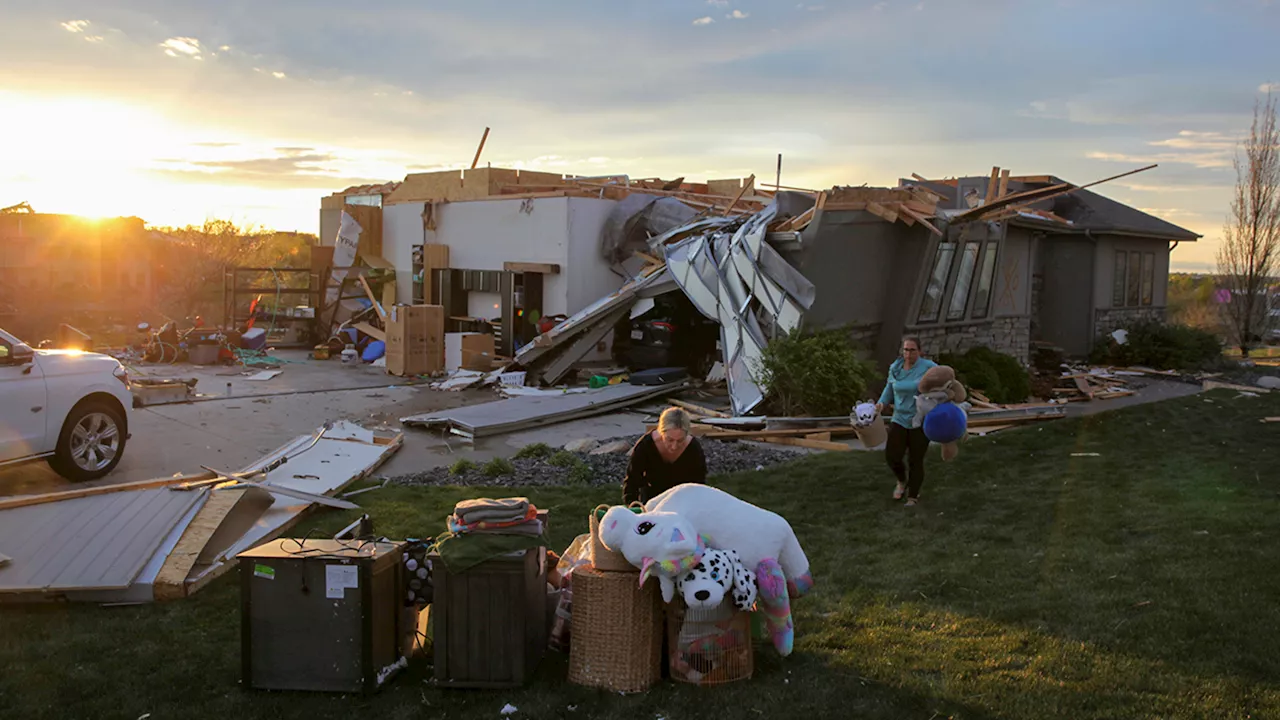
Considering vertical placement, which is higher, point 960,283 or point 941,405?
point 960,283

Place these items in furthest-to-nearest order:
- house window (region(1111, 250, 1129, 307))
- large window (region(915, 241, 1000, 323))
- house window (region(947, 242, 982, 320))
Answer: house window (region(1111, 250, 1129, 307))
house window (region(947, 242, 982, 320))
large window (region(915, 241, 1000, 323))

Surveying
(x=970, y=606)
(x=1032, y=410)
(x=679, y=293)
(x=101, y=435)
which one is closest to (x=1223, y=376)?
(x=1032, y=410)

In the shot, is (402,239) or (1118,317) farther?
(402,239)

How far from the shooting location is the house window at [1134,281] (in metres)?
24.5

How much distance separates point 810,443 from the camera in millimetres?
12172

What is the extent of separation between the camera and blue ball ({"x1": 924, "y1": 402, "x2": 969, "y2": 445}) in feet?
27.2

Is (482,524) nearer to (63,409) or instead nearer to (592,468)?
(592,468)

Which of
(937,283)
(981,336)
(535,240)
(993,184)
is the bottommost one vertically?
(981,336)

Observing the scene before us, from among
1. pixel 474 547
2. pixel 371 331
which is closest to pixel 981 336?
pixel 371 331

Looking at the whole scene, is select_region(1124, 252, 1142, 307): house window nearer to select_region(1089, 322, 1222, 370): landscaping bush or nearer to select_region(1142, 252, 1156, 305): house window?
select_region(1142, 252, 1156, 305): house window

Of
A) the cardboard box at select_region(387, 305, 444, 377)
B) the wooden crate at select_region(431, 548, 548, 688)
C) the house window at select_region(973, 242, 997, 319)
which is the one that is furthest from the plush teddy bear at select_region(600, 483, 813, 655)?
the cardboard box at select_region(387, 305, 444, 377)

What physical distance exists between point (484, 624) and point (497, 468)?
5.66 metres

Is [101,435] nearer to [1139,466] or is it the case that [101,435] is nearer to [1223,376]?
[1139,466]

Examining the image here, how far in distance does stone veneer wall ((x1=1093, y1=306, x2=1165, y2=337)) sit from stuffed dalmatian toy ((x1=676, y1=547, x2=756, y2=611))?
69.5 ft
